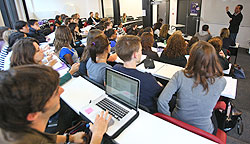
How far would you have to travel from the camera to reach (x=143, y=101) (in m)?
1.61

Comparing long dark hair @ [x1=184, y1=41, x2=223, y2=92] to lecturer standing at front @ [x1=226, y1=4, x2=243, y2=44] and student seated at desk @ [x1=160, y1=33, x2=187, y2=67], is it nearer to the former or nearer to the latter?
student seated at desk @ [x1=160, y1=33, x2=187, y2=67]

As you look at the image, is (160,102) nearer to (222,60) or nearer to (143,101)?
(143,101)

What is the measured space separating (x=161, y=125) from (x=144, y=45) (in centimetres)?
195

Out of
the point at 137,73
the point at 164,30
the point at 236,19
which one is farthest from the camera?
the point at 236,19

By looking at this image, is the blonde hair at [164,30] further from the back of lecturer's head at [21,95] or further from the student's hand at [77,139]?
the back of lecturer's head at [21,95]

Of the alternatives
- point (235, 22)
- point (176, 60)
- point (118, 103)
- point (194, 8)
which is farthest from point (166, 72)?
point (194, 8)

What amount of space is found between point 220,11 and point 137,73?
6.33 metres

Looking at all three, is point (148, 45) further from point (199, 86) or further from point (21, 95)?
point (21, 95)

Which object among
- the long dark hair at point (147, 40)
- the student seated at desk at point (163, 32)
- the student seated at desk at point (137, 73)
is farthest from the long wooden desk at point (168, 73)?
the student seated at desk at point (163, 32)

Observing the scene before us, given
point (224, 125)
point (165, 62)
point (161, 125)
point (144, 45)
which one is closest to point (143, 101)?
point (161, 125)

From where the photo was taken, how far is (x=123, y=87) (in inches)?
50.3

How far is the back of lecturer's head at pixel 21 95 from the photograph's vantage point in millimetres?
664

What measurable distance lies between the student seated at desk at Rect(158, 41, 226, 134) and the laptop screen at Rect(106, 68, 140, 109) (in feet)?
Answer: 1.08

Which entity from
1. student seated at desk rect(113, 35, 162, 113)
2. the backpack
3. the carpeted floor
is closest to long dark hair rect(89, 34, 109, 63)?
student seated at desk rect(113, 35, 162, 113)
